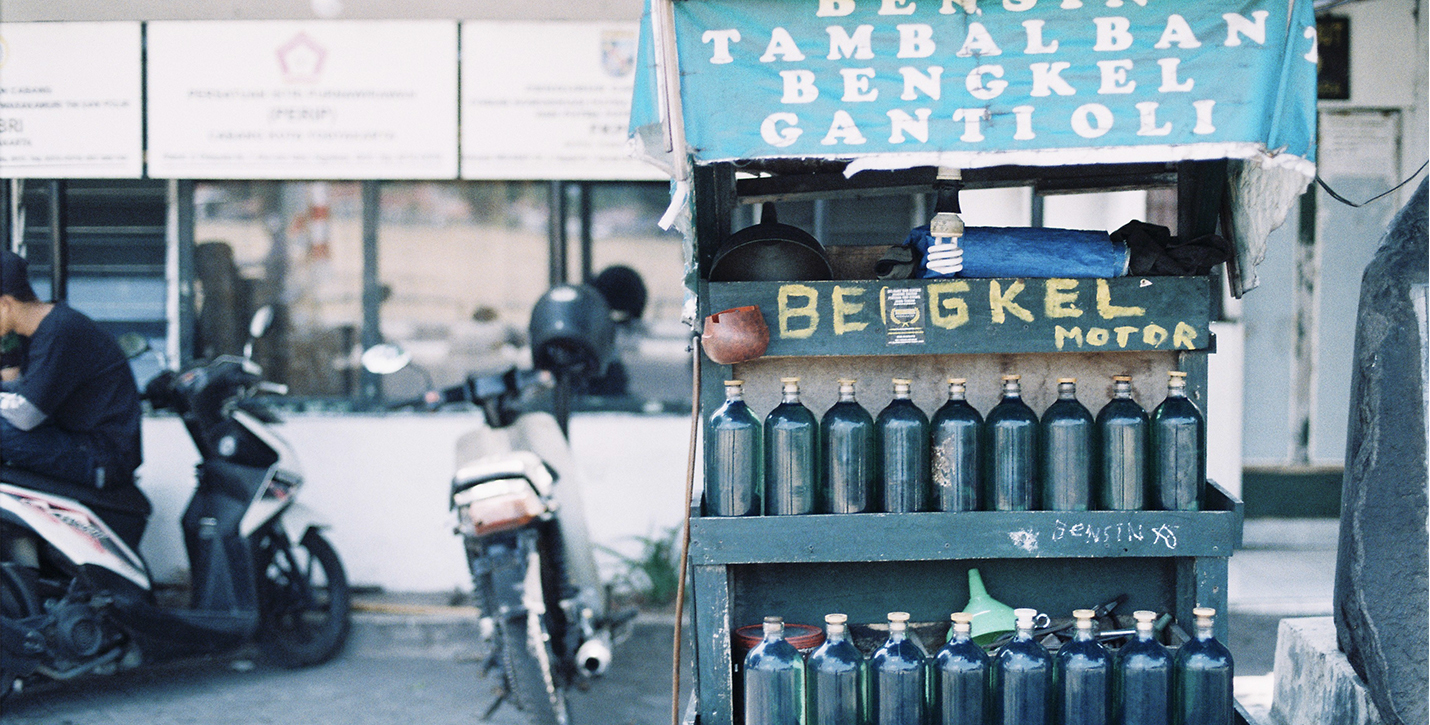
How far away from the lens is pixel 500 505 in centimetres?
416

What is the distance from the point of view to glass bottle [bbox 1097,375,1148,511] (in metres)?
2.84

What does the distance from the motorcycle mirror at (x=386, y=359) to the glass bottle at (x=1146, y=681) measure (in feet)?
9.66

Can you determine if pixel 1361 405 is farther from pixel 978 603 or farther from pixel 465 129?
pixel 465 129

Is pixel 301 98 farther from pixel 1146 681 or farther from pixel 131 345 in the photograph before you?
pixel 1146 681

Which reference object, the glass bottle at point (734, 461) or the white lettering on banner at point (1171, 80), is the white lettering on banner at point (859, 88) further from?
the glass bottle at point (734, 461)

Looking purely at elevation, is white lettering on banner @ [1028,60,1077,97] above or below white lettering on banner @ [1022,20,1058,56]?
below

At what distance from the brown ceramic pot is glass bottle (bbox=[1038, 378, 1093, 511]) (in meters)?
0.74

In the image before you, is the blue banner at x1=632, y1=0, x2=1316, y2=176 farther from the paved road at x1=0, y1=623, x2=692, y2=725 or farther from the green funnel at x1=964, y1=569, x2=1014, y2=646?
the paved road at x1=0, y1=623, x2=692, y2=725

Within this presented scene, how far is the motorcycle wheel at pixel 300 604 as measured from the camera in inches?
200

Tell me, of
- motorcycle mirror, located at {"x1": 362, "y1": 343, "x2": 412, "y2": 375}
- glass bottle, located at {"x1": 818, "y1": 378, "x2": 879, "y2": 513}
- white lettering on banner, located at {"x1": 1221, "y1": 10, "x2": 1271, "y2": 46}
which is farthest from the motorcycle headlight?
white lettering on banner, located at {"x1": 1221, "y1": 10, "x2": 1271, "y2": 46}

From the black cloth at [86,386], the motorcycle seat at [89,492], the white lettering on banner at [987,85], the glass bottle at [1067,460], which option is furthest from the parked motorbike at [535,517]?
the white lettering on banner at [987,85]

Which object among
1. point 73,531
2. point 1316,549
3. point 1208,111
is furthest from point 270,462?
point 1316,549

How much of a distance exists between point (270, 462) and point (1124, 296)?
3670 millimetres

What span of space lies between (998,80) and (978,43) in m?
0.09
